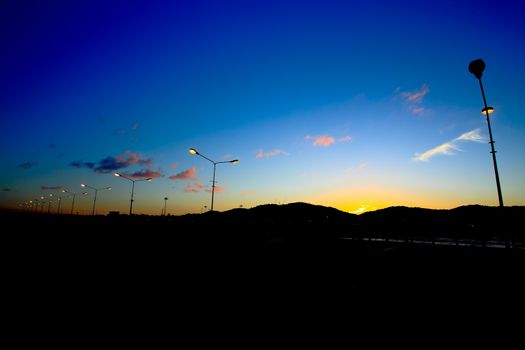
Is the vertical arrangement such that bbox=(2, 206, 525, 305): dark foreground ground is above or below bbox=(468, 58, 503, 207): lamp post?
below

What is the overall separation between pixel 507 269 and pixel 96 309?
50.3 ft

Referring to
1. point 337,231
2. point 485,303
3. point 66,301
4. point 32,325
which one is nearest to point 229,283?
point 66,301

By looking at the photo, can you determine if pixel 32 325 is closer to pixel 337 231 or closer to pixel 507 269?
pixel 507 269

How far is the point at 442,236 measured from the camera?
24.4 meters

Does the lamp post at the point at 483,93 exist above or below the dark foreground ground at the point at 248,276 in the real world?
above

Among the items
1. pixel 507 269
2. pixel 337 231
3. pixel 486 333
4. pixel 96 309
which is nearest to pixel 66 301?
pixel 96 309

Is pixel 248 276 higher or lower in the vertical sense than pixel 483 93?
lower

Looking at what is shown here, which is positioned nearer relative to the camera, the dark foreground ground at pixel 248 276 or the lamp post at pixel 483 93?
the dark foreground ground at pixel 248 276

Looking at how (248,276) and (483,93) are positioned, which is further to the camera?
(483,93)

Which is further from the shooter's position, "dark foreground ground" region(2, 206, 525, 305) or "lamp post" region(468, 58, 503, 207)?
"lamp post" region(468, 58, 503, 207)

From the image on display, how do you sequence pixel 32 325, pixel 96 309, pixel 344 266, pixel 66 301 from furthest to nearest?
pixel 344 266 → pixel 66 301 → pixel 96 309 → pixel 32 325

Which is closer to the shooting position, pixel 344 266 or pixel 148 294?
pixel 148 294

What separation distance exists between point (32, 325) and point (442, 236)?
29.3 metres

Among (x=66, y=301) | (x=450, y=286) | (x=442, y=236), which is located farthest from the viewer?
(x=442, y=236)
